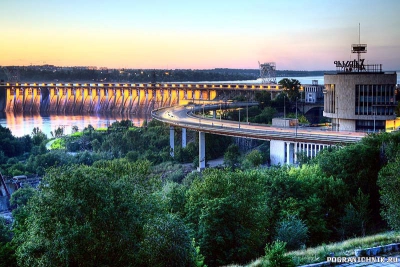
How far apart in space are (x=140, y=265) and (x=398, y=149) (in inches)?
539

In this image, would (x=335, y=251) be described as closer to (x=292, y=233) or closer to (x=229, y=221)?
(x=229, y=221)

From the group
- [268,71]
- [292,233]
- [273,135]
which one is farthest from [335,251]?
[268,71]

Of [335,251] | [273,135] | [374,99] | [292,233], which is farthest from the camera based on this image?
[374,99]

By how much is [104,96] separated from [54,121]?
2239cm

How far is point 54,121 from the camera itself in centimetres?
9431

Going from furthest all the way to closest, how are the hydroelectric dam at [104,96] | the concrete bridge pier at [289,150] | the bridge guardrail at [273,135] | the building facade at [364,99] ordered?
the hydroelectric dam at [104,96] → the building facade at [364,99] → the concrete bridge pier at [289,150] → the bridge guardrail at [273,135]

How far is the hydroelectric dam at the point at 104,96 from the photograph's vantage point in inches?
4151

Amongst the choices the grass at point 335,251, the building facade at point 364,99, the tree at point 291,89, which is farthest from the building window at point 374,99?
the grass at point 335,251

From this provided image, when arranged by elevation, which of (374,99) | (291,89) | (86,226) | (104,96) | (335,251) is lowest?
(335,251)

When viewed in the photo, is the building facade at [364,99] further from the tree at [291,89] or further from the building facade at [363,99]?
the tree at [291,89]

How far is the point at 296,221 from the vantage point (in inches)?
710

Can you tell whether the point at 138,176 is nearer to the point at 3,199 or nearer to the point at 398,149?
the point at 398,149

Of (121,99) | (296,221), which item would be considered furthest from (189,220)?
(121,99)

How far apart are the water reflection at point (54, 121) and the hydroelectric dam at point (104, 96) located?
566cm
